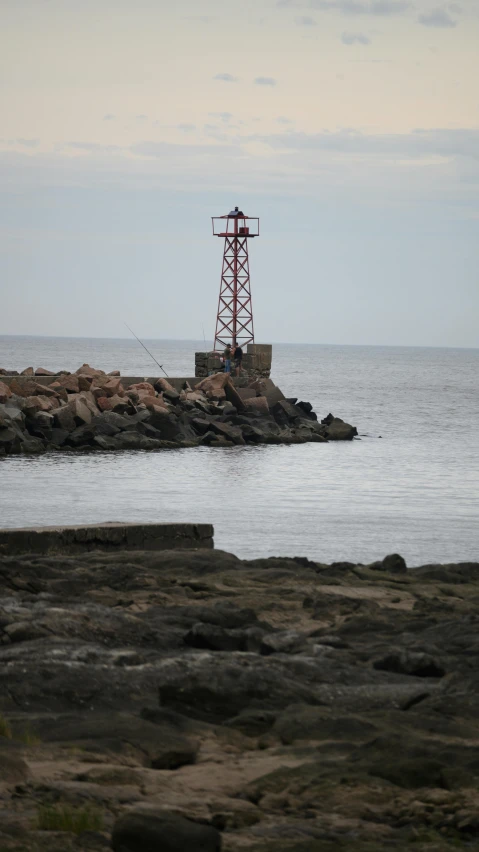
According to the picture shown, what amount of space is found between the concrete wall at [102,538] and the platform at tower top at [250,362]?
85.2 ft

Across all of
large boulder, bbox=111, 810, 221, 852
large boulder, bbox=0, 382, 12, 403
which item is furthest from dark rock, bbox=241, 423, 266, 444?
large boulder, bbox=111, 810, 221, 852

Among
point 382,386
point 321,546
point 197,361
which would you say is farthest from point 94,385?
point 382,386

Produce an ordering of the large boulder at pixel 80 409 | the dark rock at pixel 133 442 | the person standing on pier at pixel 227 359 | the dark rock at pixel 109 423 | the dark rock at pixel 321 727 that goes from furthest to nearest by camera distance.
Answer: the person standing on pier at pixel 227 359 → the dark rock at pixel 109 423 → the large boulder at pixel 80 409 → the dark rock at pixel 133 442 → the dark rock at pixel 321 727

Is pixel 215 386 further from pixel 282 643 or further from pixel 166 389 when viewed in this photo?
pixel 282 643

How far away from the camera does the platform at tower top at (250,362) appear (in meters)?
36.8

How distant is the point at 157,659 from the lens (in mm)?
5625

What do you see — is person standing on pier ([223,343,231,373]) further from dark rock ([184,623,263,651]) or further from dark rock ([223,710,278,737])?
dark rock ([223,710,278,737])

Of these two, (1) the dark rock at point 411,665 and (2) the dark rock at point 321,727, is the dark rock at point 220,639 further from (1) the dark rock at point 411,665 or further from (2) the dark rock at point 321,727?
(2) the dark rock at point 321,727

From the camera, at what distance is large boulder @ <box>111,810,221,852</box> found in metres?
3.21

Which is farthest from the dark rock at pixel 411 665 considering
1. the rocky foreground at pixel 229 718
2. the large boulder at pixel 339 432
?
the large boulder at pixel 339 432

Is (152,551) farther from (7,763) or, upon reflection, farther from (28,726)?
(7,763)

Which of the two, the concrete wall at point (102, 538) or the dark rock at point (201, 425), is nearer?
the concrete wall at point (102, 538)

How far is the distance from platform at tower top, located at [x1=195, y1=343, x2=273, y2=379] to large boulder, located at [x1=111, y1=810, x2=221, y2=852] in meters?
33.0

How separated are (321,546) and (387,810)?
8983 millimetres
